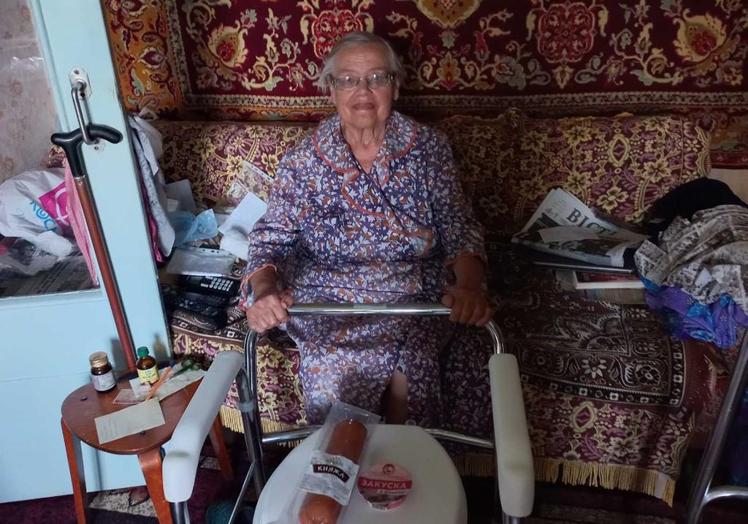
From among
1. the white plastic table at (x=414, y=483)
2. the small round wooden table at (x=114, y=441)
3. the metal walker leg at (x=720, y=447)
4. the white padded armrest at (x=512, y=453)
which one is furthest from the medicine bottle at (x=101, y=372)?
the metal walker leg at (x=720, y=447)

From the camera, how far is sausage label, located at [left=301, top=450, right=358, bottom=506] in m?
1.09

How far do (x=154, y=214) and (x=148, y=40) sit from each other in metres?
0.84

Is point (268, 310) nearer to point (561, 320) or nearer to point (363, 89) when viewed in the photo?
point (363, 89)

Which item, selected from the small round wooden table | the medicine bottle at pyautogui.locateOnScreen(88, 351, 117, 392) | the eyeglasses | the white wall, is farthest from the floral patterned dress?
the white wall

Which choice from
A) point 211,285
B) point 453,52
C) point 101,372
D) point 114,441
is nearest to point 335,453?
point 114,441

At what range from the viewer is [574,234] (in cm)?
195

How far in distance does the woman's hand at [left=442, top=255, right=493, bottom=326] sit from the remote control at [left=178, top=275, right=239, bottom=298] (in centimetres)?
69

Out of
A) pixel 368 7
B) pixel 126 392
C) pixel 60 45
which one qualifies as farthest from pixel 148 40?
pixel 126 392

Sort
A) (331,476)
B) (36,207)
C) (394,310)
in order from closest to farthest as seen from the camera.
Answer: (331,476) → (394,310) → (36,207)

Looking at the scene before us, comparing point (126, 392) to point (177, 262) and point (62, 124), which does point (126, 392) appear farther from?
point (62, 124)

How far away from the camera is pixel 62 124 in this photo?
145 cm

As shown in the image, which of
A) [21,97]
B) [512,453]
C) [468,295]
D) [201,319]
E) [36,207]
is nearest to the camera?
[512,453]

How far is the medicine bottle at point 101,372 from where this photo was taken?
5.10 ft

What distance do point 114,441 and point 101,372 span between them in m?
0.21
